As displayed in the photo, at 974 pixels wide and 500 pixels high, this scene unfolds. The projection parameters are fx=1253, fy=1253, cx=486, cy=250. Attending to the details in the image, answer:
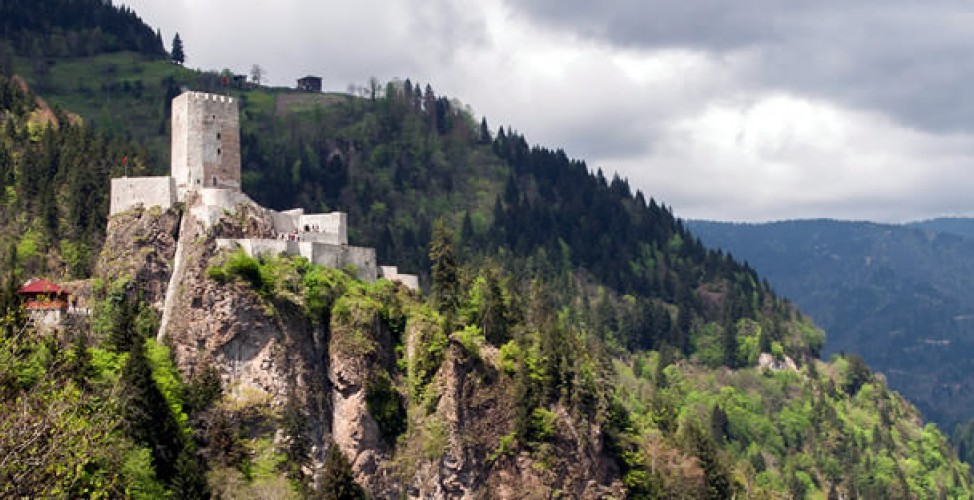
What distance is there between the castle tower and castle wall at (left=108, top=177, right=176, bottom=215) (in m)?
1.37

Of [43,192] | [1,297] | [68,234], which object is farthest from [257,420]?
[43,192]

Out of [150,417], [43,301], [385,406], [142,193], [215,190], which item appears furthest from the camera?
[142,193]

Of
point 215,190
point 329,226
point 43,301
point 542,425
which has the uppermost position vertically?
point 215,190

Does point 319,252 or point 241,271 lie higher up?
point 319,252

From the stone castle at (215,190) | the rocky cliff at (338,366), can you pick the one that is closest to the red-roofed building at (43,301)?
the rocky cliff at (338,366)

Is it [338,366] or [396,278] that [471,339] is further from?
[338,366]

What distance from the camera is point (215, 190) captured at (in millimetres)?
99625

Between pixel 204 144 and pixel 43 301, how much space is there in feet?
68.7

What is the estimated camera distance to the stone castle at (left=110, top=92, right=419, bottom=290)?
9994 cm

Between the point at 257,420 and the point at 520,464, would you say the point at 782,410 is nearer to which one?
the point at 520,464

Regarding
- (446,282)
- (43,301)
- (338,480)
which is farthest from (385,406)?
(43,301)

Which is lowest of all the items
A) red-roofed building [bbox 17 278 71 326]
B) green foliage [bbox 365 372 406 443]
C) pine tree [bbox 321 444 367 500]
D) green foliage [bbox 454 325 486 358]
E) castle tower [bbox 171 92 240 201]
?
pine tree [bbox 321 444 367 500]

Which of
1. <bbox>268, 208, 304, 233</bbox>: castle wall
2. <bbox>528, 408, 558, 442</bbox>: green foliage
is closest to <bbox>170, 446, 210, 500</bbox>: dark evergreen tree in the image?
<bbox>268, 208, 304, 233</bbox>: castle wall

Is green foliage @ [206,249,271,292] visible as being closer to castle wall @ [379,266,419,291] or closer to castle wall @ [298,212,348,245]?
castle wall @ [298,212,348,245]
